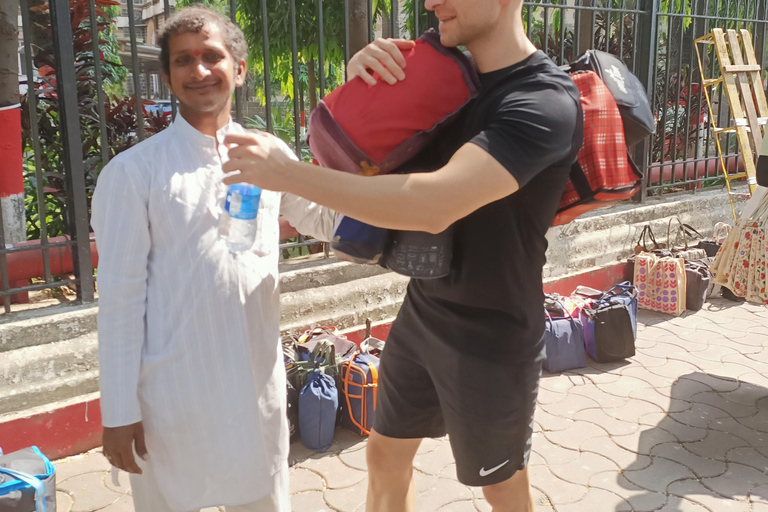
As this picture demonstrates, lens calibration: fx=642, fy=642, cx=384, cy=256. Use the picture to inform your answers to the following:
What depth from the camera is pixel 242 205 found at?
1.76m

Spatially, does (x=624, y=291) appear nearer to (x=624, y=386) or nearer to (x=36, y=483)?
(x=624, y=386)

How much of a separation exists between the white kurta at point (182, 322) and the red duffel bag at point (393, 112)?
1.65 ft

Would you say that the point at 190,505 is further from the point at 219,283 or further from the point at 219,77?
the point at 219,77

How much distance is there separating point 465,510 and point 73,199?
2.61m

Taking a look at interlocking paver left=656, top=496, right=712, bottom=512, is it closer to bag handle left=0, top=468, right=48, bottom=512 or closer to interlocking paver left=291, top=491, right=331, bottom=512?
interlocking paver left=291, top=491, right=331, bottom=512

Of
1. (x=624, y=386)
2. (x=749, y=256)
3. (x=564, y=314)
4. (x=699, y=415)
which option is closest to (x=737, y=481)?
(x=699, y=415)

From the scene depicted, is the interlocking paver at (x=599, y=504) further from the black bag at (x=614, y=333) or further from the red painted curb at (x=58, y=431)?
the red painted curb at (x=58, y=431)

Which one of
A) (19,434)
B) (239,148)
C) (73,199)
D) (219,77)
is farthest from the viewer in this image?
(73,199)

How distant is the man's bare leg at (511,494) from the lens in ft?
6.64

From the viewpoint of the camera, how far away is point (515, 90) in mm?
1623

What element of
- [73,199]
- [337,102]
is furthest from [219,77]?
[73,199]

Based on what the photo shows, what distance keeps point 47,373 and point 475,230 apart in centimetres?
259

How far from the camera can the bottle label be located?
5.78 ft

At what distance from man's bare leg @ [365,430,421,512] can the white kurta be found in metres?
0.39
